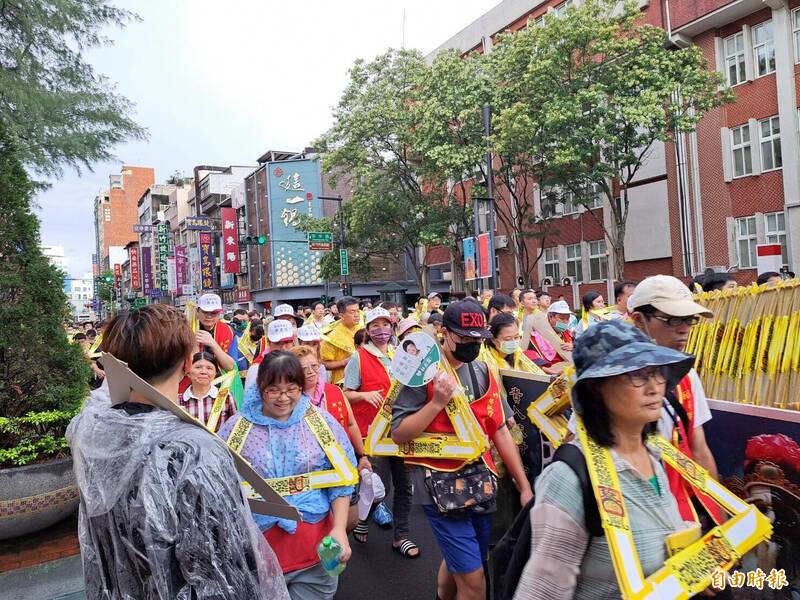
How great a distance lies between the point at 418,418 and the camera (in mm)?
3078

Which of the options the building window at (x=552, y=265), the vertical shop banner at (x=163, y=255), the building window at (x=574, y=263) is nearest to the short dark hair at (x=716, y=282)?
the building window at (x=574, y=263)

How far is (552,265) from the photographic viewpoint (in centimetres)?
2961

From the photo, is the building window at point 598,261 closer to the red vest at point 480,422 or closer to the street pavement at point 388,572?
the street pavement at point 388,572

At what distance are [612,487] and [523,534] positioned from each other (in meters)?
0.32

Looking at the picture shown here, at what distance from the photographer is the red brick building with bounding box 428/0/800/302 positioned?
19.2 metres

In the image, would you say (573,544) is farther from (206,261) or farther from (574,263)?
(206,261)

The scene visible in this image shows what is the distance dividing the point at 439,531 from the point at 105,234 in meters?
121

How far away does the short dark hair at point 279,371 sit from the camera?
2.94 meters

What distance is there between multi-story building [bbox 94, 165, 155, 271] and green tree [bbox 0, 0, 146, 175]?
348 feet

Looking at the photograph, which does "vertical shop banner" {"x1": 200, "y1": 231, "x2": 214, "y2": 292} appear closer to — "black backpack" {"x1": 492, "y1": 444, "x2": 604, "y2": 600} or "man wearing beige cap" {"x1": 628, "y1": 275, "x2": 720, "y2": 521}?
"man wearing beige cap" {"x1": 628, "y1": 275, "x2": 720, "y2": 521}

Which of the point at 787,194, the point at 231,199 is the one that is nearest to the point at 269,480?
the point at 787,194

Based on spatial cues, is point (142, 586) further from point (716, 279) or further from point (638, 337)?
point (716, 279)

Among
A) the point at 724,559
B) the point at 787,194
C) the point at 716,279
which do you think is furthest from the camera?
the point at 787,194

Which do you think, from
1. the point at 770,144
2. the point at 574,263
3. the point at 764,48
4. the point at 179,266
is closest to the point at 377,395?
the point at 770,144
